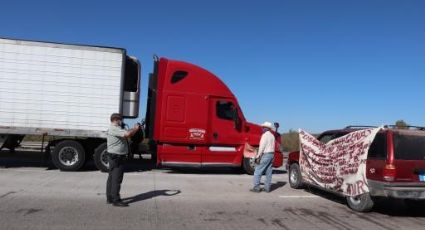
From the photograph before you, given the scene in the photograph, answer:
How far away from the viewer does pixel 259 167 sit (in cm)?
1228

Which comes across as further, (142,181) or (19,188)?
(142,181)

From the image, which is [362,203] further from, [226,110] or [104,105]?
[104,105]

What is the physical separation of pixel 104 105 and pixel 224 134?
3749 mm

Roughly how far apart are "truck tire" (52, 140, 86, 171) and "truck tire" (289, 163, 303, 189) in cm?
626

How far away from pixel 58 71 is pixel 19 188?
15.8 ft

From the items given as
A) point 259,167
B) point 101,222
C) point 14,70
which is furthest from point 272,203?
point 14,70

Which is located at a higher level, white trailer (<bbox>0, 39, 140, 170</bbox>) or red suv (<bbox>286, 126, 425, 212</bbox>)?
white trailer (<bbox>0, 39, 140, 170</bbox>)

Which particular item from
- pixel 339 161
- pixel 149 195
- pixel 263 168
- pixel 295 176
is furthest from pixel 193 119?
pixel 339 161

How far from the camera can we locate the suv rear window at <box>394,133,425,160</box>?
946cm

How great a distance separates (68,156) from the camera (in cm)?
1568

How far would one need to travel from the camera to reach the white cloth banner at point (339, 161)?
994 centimetres

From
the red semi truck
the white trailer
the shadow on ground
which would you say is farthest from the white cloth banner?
the white trailer

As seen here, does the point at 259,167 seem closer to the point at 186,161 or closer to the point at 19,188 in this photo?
the point at 186,161

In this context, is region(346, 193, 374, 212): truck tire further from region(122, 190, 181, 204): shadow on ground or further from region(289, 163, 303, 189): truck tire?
region(122, 190, 181, 204): shadow on ground
